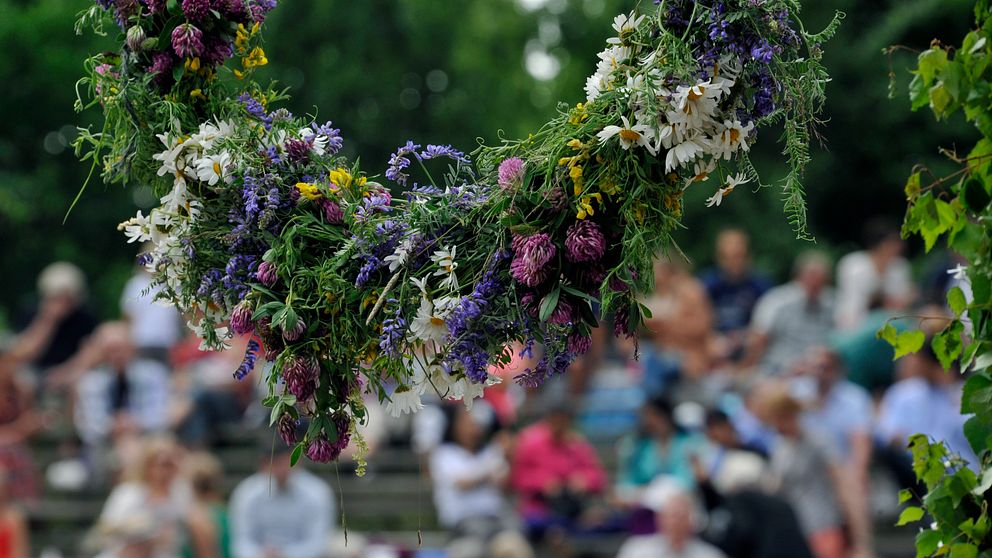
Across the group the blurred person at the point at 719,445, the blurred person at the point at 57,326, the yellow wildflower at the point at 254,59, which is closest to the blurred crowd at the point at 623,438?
the blurred person at the point at 719,445

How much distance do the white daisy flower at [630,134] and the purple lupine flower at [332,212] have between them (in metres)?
0.52

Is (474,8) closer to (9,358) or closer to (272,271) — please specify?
(9,358)

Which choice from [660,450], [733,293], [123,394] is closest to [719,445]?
[660,450]

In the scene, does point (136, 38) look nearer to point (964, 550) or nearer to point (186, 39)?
point (186, 39)

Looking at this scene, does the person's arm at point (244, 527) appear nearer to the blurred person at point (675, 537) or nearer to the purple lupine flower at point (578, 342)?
the blurred person at point (675, 537)

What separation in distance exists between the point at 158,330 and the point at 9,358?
0.96 m

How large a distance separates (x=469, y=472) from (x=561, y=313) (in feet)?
17.7

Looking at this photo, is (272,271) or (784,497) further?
(784,497)

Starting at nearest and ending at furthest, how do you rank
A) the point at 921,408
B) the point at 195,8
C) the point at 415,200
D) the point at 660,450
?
the point at 415,200
the point at 195,8
the point at 921,408
the point at 660,450

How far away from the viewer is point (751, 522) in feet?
21.7

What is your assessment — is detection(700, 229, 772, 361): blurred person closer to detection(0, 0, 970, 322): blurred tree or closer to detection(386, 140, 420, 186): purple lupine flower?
detection(386, 140, 420, 186): purple lupine flower

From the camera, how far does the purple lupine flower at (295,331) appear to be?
2.33 metres

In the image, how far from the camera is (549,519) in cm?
749

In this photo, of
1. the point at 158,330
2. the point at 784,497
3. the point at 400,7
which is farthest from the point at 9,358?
the point at 400,7
